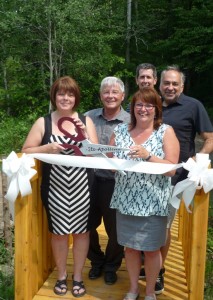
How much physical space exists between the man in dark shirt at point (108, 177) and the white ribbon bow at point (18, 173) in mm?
625

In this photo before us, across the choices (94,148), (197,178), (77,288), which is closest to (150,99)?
(94,148)

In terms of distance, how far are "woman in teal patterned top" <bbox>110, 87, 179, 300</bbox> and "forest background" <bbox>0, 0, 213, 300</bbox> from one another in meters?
9.56

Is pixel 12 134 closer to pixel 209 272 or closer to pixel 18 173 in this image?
pixel 209 272

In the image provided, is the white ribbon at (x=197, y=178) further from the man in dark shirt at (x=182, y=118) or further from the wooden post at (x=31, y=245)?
the wooden post at (x=31, y=245)

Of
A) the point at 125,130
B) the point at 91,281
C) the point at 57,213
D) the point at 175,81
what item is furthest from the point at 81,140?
the point at 91,281

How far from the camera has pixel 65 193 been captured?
3031mm

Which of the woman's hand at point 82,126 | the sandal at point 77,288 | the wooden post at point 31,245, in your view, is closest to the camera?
the wooden post at point 31,245

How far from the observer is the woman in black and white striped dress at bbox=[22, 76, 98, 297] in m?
2.99

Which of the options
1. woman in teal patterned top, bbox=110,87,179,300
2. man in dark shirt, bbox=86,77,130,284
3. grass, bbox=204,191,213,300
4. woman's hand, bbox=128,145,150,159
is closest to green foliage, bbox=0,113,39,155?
grass, bbox=204,191,213,300

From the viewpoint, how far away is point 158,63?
1980 cm

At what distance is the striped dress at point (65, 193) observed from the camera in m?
3.01

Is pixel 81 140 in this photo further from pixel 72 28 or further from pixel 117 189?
pixel 72 28

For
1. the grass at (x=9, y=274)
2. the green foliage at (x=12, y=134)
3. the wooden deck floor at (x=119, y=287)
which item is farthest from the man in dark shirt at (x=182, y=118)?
the green foliage at (x=12, y=134)

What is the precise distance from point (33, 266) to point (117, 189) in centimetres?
97
